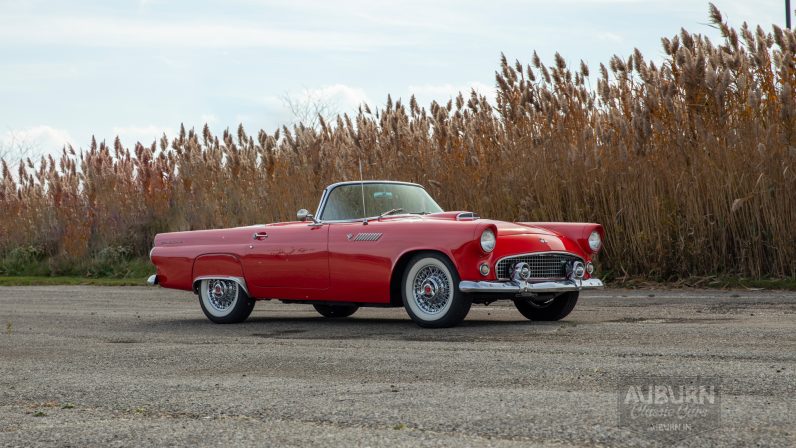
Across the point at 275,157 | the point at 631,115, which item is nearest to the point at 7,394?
the point at 631,115

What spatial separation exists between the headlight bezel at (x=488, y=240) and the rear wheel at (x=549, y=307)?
39.0 inches

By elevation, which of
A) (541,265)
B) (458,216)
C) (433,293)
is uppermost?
(458,216)

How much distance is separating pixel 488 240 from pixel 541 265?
1.89 ft

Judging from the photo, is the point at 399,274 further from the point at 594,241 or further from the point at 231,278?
the point at 231,278

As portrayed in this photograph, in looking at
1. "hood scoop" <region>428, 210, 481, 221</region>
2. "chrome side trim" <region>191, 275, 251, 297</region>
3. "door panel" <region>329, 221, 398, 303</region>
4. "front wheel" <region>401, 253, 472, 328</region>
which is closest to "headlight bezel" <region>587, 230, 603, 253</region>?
"hood scoop" <region>428, 210, 481, 221</region>

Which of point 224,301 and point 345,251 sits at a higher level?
point 345,251

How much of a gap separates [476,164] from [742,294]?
14.6ft

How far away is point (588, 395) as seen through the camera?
200 inches

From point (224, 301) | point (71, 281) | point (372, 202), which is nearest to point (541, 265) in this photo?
point (372, 202)

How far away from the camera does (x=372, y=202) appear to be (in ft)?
31.8

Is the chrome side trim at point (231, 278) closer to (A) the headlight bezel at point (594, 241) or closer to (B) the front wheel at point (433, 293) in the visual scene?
(B) the front wheel at point (433, 293)

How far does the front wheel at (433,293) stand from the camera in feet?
27.7

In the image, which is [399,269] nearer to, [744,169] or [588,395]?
[588,395]

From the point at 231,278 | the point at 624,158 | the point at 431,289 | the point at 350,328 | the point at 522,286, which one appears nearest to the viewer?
the point at 522,286
